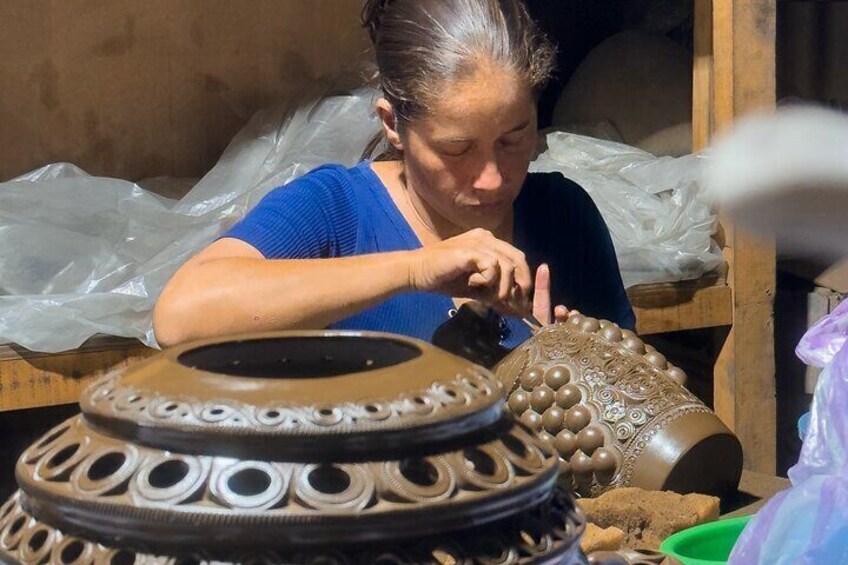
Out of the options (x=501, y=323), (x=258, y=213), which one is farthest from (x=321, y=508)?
A: (x=258, y=213)

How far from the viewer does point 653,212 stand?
3.11 metres

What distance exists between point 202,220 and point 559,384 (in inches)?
62.6

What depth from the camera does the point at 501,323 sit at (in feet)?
5.15

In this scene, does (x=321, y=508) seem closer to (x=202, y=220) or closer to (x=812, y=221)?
(x=812, y=221)

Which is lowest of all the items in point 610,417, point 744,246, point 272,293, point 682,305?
point 682,305

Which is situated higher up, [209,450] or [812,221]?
[209,450]

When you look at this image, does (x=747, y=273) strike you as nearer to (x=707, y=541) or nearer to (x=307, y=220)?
(x=307, y=220)

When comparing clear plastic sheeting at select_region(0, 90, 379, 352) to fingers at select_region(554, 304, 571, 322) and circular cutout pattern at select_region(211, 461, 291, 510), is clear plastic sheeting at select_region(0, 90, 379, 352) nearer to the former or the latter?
fingers at select_region(554, 304, 571, 322)

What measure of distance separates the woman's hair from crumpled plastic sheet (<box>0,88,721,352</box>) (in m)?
0.90

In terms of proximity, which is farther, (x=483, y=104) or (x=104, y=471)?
(x=483, y=104)

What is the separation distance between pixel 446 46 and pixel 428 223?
1.09 ft

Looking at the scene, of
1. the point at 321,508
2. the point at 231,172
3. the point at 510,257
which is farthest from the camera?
the point at 231,172

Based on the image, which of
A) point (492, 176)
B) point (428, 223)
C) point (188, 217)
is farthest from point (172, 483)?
point (188, 217)

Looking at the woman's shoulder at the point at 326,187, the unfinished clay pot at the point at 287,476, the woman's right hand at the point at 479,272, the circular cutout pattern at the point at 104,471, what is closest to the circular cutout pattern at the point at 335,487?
the unfinished clay pot at the point at 287,476
